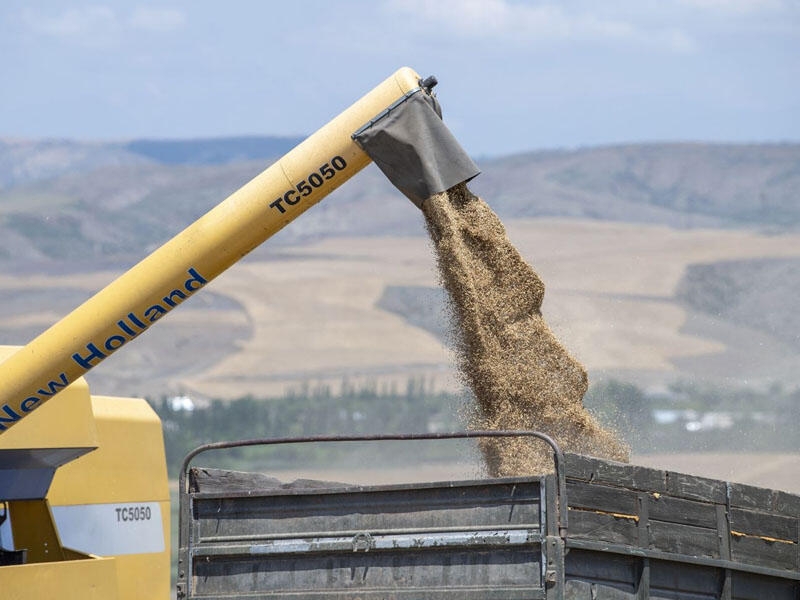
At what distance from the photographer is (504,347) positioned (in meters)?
9.45

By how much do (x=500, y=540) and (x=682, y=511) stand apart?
1.02 meters

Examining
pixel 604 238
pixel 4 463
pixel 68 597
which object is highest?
pixel 604 238

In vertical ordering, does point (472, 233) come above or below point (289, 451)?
below

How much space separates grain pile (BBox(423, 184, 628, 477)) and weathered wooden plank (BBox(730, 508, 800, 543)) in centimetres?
142

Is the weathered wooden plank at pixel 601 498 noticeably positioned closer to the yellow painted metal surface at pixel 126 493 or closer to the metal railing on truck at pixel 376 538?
the metal railing on truck at pixel 376 538

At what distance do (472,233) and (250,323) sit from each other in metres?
100

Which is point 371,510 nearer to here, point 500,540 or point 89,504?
point 500,540

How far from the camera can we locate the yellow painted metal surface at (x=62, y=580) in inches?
337

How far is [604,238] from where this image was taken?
129875 millimetres

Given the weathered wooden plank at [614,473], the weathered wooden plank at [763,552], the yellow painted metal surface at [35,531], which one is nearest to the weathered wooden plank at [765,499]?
the weathered wooden plank at [763,552]

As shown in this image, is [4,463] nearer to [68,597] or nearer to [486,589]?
[68,597]

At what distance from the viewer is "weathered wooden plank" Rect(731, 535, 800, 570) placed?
8.00 meters

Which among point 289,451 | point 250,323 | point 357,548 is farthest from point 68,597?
point 250,323

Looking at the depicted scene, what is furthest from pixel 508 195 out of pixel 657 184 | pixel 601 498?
pixel 601 498
